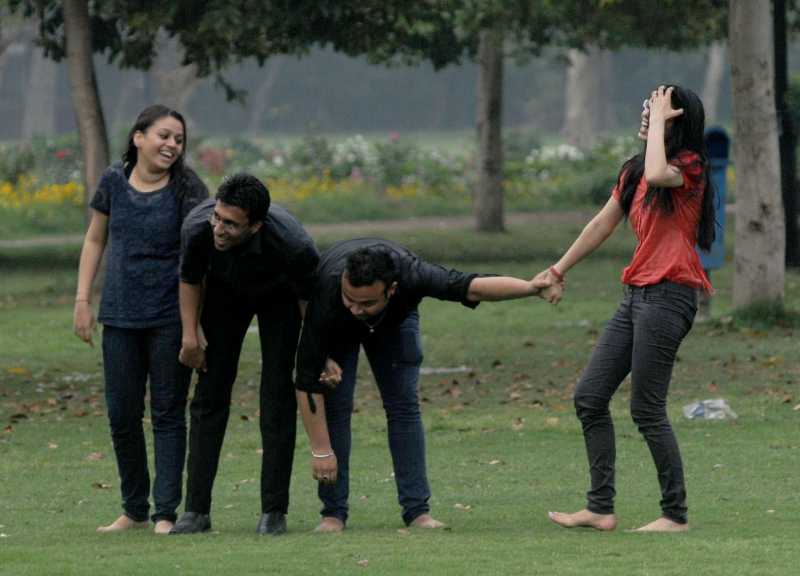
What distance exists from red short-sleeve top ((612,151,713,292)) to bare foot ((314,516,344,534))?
1605 mm

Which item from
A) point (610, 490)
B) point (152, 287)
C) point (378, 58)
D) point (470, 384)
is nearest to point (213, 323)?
point (152, 287)

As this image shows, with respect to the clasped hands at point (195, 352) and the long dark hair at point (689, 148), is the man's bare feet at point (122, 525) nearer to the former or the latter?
the clasped hands at point (195, 352)

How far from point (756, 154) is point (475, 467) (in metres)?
7.50

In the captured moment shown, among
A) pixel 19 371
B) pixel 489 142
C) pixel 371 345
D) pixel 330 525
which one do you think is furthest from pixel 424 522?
pixel 489 142

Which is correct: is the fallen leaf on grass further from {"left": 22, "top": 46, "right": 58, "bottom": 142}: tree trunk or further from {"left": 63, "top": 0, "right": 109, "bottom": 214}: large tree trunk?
{"left": 22, "top": 46, "right": 58, "bottom": 142}: tree trunk

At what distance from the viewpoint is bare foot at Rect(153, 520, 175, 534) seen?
809cm

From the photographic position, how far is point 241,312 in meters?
7.89

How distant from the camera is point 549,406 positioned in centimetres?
1353

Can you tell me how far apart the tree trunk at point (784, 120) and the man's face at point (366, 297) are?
15.4m

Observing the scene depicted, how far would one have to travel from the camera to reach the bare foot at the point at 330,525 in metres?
7.94

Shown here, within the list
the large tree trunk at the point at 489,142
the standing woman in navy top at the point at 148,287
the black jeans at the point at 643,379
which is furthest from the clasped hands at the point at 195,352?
the large tree trunk at the point at 489,142

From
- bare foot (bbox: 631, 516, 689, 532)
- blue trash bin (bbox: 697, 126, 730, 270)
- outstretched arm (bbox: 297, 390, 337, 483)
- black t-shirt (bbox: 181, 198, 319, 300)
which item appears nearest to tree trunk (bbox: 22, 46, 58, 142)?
blue trash bin (bbox: 697, 126, 730, 270)

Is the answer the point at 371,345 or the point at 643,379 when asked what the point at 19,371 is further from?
the point at 643,379

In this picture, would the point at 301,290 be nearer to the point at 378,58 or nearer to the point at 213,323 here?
the point at 213,323
